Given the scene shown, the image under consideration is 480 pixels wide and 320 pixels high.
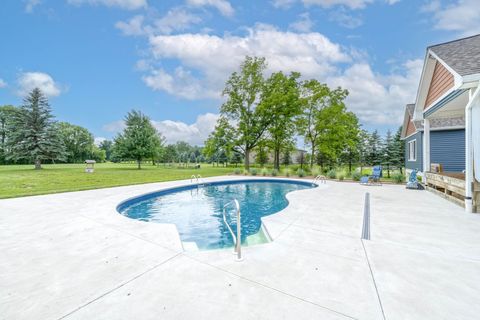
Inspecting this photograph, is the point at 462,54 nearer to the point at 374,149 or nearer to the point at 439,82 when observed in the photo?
the point at 439,82

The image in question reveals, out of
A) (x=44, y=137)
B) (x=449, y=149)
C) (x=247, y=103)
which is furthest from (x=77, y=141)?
(x=449, y=149)

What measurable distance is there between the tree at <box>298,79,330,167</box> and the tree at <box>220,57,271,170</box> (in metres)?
3.33

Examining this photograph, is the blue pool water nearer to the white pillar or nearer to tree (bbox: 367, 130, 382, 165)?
the white pillar

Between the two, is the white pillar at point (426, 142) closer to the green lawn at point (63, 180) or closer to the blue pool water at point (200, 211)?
the blue pool water at point (200, 211)

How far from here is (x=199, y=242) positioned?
4457 mm

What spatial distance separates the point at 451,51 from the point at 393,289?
7518 mm

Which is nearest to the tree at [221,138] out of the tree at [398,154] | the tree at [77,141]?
the tree at [398,154]

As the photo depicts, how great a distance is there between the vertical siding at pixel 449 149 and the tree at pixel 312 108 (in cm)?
854

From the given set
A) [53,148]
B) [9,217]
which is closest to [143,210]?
[9,217]

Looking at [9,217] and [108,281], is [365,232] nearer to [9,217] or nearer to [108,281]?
[108,281]

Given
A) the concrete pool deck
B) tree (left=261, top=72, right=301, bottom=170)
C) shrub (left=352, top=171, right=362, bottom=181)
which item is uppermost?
tree (left=261, top=72, right=301, bottom=170)

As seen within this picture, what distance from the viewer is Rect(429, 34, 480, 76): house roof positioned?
483 cm

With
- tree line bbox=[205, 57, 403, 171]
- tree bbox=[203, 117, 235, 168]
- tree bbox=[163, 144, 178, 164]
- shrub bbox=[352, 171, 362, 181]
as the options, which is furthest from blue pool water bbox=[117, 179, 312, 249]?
tree bbox=[163, 144, 178, 164]

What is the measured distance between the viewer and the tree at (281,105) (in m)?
18.8
